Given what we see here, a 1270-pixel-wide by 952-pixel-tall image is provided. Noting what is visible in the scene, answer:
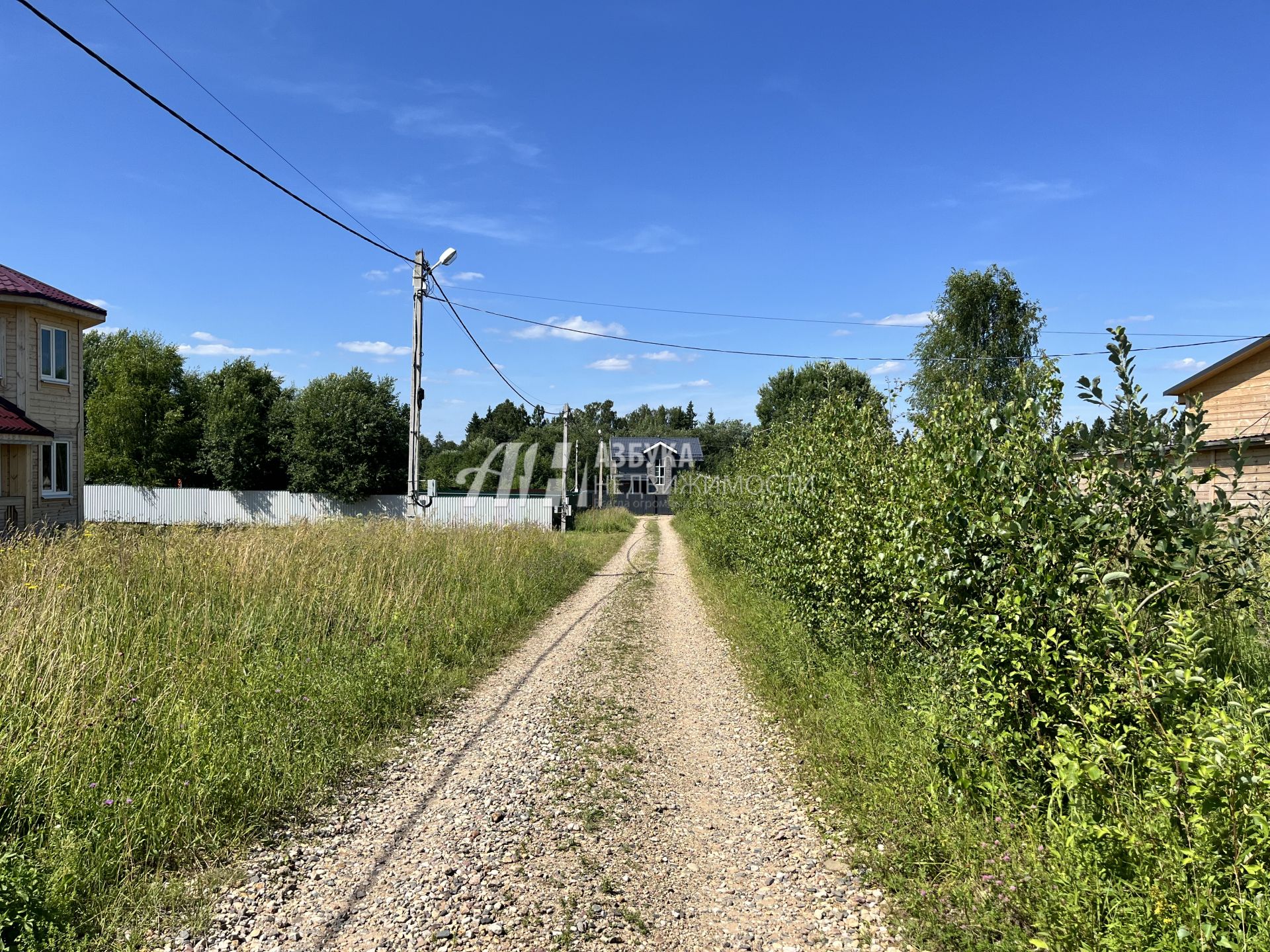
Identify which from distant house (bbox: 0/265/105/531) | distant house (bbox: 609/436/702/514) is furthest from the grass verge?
distant house (bbox: 609/436/702/514)

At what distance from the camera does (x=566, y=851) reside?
376cm

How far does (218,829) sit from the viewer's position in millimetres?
3717

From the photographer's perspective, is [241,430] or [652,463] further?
[652,463]

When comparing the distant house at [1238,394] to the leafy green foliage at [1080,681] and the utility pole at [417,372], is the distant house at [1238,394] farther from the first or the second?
the utility pole at [417,372]

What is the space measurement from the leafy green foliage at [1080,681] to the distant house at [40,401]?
17539 millimetres

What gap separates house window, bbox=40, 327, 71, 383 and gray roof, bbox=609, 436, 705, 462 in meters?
44.9

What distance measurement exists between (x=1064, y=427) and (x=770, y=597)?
6.45 meters

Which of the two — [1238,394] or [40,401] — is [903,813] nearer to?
[1238,394]

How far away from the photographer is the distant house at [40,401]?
14.8 m

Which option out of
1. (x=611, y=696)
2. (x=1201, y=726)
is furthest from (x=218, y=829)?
(x=1201, y=726)

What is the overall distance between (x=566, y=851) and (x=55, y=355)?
18983 mm

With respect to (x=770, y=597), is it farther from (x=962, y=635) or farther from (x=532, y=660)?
(x=962, y=635)

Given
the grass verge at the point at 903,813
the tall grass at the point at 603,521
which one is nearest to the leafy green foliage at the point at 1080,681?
the grass verge at the point at 903,813

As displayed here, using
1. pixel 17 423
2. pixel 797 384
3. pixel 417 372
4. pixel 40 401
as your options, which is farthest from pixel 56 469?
pixel 797 384
